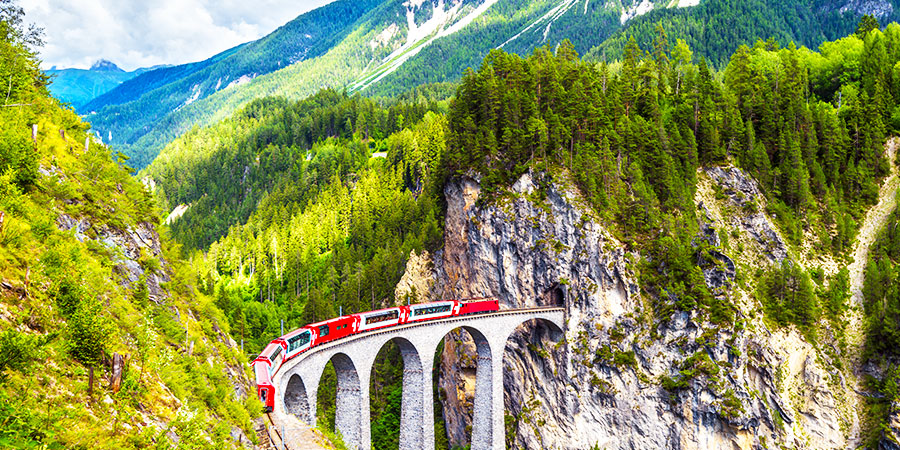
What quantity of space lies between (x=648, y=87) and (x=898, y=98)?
2614cm

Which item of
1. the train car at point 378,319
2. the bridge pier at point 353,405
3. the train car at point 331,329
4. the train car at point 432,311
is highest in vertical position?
the train car at point 432,311

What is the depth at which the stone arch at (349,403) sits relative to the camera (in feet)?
136

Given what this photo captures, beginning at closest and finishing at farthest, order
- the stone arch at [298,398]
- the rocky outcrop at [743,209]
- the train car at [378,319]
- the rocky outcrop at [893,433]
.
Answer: the stone arch at [298,398] < the train car at [378,319] < the rocky outcrop at [893,433] < the rocky outcrop at [743,209]

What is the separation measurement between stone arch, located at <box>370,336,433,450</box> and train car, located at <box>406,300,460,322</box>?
2.28 m

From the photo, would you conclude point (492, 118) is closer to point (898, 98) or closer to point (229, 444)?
point (898, 98)

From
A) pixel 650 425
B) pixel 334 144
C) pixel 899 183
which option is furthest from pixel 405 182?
pixel 899 183

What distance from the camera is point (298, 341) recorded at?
36812 mm

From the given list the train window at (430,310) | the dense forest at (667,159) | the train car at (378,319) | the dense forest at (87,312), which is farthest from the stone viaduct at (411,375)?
the dense forest at (667,159)

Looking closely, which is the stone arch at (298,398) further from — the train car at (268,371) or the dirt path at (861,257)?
the dirt path at (861,257)

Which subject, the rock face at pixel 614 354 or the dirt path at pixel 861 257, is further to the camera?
the dirt path at pixel 861 257

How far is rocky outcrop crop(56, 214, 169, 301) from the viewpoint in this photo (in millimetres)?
18797

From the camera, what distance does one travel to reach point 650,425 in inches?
1964

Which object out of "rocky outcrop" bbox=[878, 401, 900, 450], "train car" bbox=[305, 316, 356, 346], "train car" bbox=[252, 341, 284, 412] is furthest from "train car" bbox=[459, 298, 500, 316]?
"rocky outcrop" bbox=[878, 401, 900, 450]

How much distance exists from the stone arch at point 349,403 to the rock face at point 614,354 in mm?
19082
